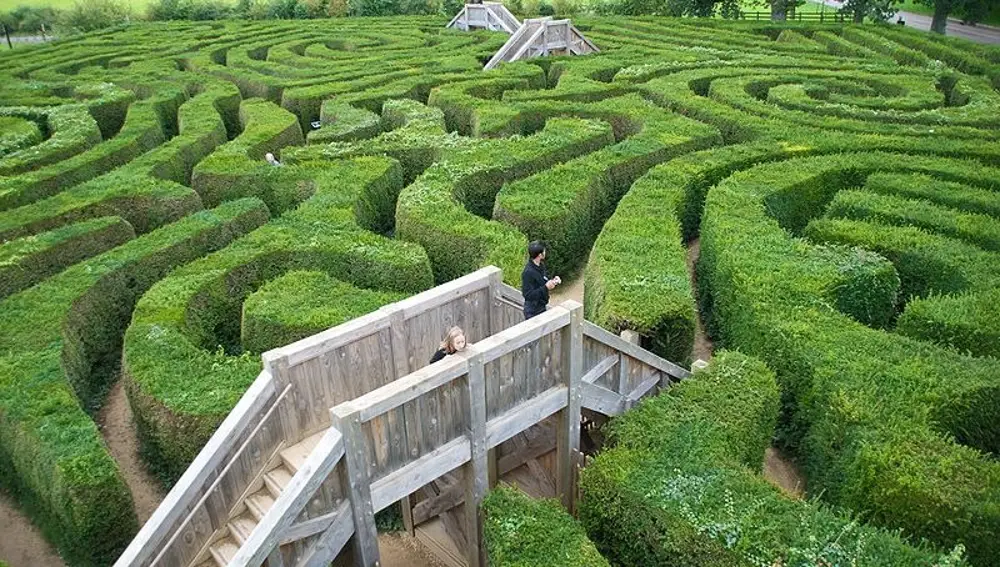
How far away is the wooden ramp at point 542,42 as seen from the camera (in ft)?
103

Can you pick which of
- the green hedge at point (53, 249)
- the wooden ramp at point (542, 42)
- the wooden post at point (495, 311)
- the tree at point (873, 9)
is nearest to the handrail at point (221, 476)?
the wooden post at point (495, 311)

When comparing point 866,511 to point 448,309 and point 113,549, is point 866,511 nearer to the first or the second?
point 448,309

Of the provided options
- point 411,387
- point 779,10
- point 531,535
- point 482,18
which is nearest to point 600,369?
point 531,535

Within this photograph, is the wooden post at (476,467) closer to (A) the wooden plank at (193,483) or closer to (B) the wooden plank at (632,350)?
(B) the wooden plank at (632,350)

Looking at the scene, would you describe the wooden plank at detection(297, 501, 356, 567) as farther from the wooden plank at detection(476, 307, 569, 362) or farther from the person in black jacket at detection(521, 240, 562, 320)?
the person in black jacket at detection(521, 240, 562, 320)

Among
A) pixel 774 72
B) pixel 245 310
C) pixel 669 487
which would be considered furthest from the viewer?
pixel 774 72

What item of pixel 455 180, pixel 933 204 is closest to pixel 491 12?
pixel 455 180

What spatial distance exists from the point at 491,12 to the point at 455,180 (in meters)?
25.9

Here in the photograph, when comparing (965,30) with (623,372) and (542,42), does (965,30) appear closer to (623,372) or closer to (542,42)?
(542,42)

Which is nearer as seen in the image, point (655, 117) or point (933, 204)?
point (933, 204)

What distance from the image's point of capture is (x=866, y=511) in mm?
8617

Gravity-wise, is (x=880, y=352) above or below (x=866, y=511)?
above

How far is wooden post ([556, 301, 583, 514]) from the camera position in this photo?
30.5 ft

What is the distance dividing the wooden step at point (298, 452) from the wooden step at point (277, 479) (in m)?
0.09
